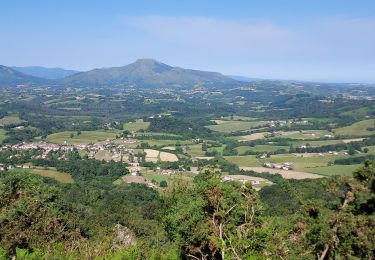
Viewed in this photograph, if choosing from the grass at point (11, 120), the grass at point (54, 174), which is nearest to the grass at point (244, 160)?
the grass at point (54, 174)

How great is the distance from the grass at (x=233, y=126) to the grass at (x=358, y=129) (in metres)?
24.4

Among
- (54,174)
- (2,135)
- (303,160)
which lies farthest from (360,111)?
(54,174)

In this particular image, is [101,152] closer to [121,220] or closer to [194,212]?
[121,220]

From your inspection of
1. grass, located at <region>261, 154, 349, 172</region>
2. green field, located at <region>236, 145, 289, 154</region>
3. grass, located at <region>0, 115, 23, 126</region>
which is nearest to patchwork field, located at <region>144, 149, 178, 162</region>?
green field, located at <region>236, 145, 289, 154</region>

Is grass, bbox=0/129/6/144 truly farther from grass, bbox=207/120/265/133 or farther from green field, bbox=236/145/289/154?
grass, bbox=207/120/265/133

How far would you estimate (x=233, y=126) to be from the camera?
398ft

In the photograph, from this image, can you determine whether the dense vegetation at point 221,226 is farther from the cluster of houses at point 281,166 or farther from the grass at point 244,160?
the grass at point 244,160

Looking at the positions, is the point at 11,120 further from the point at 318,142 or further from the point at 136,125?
the point at 318,142

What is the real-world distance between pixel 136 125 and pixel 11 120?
35082 mm

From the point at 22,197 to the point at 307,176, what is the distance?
141ft

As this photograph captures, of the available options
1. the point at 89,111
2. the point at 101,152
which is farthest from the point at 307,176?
the point at 89,111

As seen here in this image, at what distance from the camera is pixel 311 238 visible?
1698 centimetres

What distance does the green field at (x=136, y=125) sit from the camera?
373 feet

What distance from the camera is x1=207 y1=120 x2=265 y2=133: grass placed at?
116500mm
